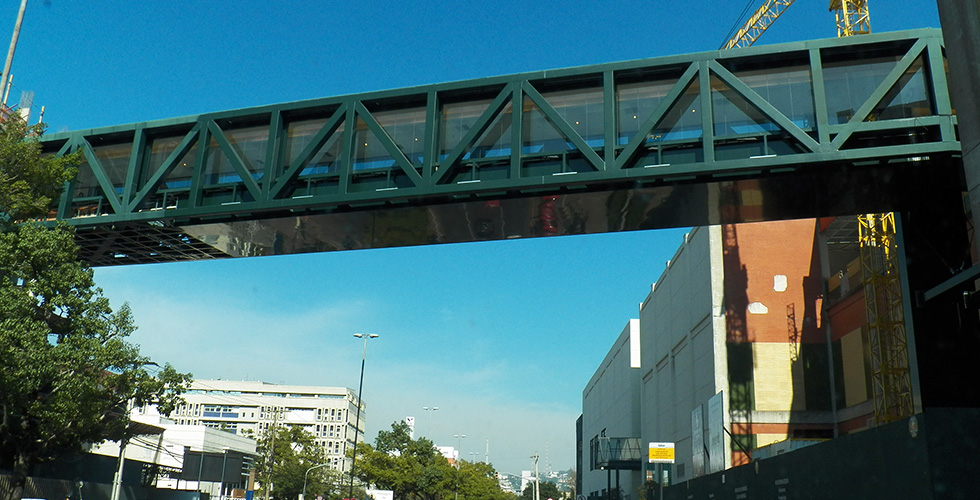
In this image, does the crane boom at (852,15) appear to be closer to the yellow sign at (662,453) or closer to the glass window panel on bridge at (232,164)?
the yellow sign at (662,453)

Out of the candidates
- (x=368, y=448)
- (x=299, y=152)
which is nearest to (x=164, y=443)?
(x=368, y=448)

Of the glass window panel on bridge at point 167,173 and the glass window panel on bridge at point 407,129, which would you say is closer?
the glass window panel on bridge at point 407,129

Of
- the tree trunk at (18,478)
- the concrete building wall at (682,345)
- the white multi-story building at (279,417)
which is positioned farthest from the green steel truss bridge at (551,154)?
the white multi-story building at (279,417)

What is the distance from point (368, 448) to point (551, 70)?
81.1 meters

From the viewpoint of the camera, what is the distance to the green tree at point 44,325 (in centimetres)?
2358

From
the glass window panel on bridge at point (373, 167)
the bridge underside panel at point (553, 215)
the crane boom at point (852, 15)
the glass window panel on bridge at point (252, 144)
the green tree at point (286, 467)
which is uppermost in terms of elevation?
the crane boom at point (852, 15)

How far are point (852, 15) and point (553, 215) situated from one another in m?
45.7

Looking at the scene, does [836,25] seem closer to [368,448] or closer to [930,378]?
[930,378]

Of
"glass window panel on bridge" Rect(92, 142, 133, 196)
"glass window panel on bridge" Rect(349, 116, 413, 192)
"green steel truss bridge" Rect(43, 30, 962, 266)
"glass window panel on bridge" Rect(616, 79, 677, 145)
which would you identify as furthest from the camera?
"glass window panel on bridge" Rect(92, 142, 133, 196)

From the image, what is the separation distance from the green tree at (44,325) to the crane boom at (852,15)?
50.6 metres

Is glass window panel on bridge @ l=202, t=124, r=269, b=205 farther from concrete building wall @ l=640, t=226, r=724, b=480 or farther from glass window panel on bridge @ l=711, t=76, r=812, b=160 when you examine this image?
concrete building wall @ l=640, t=226, r=724, b=480

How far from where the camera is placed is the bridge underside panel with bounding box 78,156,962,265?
64.4 feet

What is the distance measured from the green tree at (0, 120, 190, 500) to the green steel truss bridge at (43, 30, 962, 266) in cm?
136

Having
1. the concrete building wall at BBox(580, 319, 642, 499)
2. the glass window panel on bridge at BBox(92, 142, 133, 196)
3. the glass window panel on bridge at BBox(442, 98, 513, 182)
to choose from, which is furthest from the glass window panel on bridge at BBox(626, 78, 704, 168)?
the concrete building wall at BBox(580, 319, 642, 499)
